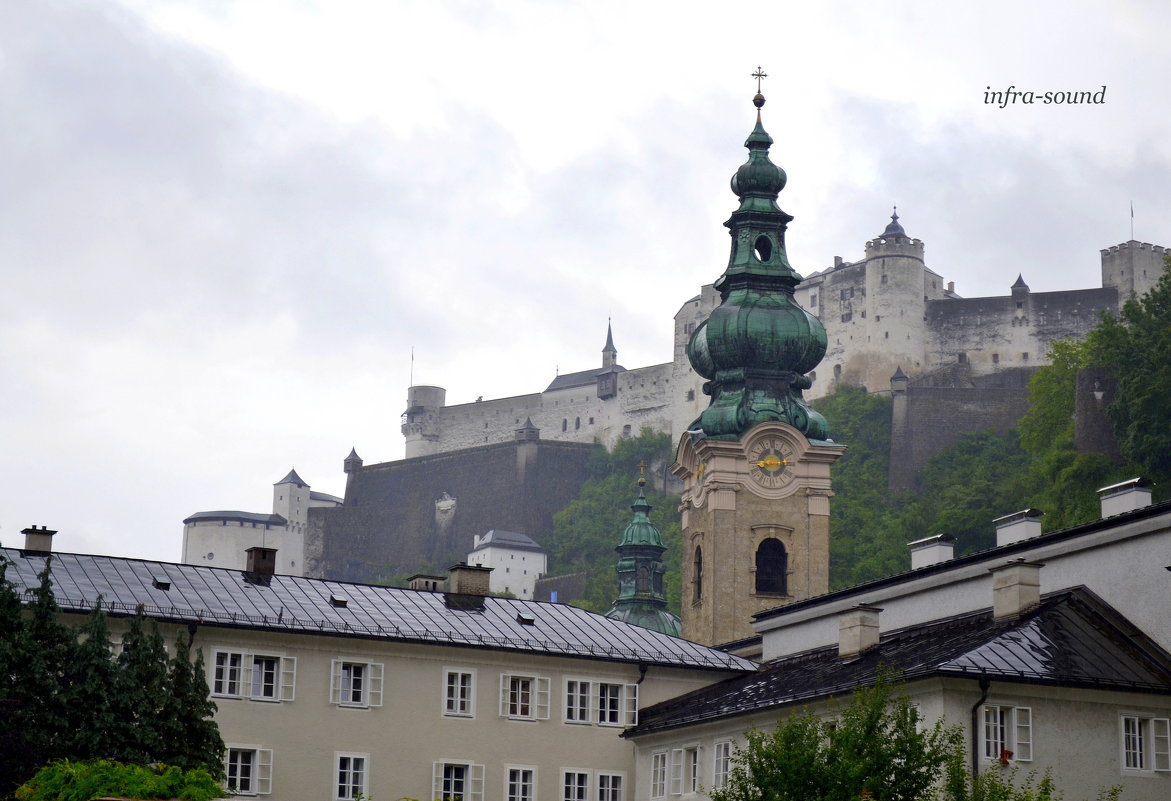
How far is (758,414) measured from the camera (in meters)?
52.6

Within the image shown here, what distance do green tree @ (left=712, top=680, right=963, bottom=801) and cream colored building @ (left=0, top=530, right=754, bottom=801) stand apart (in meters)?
10.7

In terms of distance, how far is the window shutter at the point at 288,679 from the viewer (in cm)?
3538

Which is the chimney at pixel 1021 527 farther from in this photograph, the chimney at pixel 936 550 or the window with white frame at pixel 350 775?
the window with white frame at pixel 350 775

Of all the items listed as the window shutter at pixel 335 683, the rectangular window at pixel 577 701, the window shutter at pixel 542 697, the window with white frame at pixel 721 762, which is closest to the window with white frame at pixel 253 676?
the window shutter at pixel 335 683

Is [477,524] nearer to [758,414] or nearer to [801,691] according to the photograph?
[758,414]

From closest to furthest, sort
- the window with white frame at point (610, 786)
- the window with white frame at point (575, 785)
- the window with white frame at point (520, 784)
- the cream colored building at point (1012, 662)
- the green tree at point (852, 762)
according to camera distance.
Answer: the green tree at point (852, 762) < the cream colored building at point (1012, 662) < the window with white frame at point (520, 784) < the window with white frame at point (575, 785) < the window with white frame at point (610, 786)

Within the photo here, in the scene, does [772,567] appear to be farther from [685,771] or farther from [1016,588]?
[1016,588]

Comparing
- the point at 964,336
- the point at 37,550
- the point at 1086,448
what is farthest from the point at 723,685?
the point at 964,336

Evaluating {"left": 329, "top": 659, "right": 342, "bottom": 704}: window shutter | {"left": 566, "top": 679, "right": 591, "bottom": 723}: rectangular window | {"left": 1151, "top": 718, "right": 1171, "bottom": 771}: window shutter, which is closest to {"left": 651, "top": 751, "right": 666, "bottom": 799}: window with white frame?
{"left": 566, "top": 679, "right": 591, "bottom": 723}: rectangular window

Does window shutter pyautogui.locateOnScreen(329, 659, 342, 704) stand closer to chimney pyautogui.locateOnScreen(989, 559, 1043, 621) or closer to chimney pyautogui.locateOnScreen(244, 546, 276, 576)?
chimney pyautogui.locateOnScreen(244, 546, 276, 576)

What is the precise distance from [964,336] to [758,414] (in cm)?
6974

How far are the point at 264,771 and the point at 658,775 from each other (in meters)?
6.62

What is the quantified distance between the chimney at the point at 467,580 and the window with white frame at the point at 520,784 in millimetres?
4353

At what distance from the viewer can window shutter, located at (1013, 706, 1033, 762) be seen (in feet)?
97.1
